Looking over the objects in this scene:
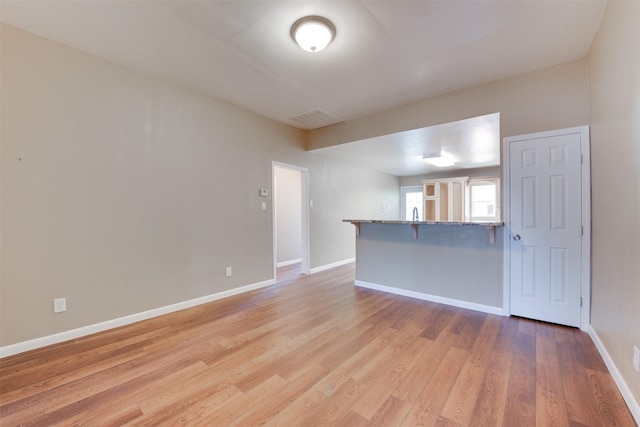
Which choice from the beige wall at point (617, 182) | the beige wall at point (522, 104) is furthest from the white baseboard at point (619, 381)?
the beige wall at point (522, 104)

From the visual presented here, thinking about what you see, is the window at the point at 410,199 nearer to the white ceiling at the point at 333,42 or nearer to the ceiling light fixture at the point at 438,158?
the ceiling light fixture at the point at 438,158

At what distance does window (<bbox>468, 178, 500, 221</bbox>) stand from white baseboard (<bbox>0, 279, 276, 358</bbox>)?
6307 mm

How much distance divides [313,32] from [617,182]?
246 centimetres

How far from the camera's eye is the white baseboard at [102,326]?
2.20m

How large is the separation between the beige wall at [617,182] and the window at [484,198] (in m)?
4.75

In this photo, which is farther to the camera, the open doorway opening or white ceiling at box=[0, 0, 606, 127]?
the open doorway opening

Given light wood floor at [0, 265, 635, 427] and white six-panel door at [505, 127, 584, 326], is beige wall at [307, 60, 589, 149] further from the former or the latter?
light wood floor at [0, 265, 635, 427]

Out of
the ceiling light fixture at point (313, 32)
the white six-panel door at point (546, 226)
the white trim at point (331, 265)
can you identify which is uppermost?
the ceiling light fixture at point (313, 32)

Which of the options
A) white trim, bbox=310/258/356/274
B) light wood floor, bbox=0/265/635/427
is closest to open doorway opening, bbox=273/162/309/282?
white trim, bbox=310/258/356/274

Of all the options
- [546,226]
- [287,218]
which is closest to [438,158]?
[546,226]

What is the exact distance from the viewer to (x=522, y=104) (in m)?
2.83

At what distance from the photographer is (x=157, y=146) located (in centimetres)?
302

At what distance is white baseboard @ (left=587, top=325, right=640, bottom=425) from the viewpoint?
146 cm

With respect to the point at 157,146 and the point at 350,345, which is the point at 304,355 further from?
the point at 157,146
